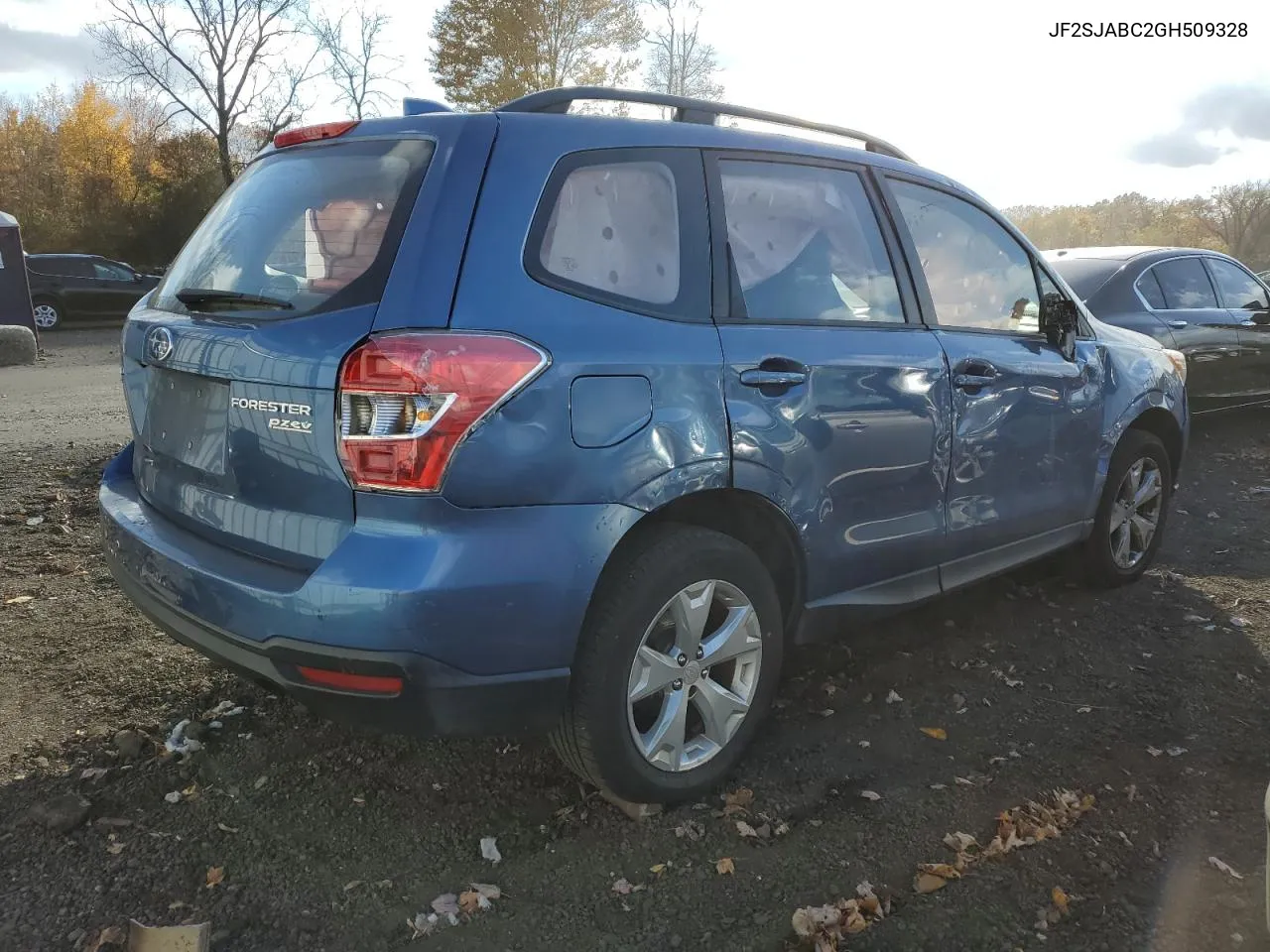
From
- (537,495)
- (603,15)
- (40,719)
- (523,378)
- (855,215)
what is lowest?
(40,719)

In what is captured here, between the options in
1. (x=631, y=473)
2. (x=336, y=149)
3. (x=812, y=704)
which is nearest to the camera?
(x=631, y=473)

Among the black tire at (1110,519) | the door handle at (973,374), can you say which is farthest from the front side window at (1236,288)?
the door handle at (973,374)

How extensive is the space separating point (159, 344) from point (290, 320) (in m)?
0.58

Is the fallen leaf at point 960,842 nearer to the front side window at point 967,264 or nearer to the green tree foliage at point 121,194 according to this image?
the front side window at point 967,264

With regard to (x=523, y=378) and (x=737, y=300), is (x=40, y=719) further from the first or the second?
(x=737, y=300)

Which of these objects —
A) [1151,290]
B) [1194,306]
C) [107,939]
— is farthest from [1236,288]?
[107,939]

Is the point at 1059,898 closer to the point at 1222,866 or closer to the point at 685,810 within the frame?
the point at 1222,866

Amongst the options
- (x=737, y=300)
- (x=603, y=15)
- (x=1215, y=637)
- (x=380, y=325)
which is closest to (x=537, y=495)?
(x=380, y=325)

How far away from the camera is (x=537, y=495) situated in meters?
2.26

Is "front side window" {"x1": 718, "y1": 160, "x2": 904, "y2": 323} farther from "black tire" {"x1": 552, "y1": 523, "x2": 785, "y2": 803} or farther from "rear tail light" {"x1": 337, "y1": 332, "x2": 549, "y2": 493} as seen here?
"rear tail light" {"x1": 337, "y1": 332, "x2": 549, "y2": 493}

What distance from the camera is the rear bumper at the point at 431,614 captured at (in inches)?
85.2

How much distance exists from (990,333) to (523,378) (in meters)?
2.15

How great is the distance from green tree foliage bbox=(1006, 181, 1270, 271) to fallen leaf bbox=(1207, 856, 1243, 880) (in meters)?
42.9

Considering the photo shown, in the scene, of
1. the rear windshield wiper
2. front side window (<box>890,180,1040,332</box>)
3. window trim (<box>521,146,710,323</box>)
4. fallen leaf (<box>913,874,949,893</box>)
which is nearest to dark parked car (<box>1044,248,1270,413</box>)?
front side window (<box>890,180,1040,332</box>)
